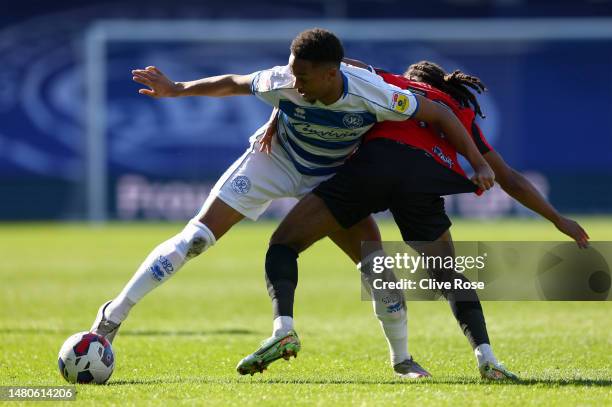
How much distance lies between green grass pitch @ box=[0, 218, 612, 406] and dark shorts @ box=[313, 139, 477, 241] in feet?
3.03

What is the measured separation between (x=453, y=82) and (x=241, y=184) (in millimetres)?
1444

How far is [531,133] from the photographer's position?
28.5m

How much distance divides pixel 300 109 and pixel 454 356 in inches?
92.1

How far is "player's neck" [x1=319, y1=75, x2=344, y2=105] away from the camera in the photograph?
19.7 feet

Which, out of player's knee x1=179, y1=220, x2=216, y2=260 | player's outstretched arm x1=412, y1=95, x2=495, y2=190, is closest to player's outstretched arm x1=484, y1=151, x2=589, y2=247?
player's outstretched arm x1=412, y1=95, x2=495, y2=190

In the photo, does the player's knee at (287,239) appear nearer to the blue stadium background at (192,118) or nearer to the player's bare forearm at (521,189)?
the player's bare forearm at (521,189)

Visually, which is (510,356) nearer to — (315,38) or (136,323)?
(315,38)

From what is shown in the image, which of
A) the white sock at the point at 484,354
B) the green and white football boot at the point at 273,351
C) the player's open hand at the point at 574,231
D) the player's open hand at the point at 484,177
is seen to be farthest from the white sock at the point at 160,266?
the player's open hand at the point at 574,231

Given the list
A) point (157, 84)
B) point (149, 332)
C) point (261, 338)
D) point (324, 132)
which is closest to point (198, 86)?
point (157, 84)

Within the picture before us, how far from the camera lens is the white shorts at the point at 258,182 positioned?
6340mm

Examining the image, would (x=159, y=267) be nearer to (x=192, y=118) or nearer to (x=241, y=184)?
(x=241, y=184)

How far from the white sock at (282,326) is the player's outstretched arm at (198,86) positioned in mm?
1346

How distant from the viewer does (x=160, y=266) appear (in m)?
6.16

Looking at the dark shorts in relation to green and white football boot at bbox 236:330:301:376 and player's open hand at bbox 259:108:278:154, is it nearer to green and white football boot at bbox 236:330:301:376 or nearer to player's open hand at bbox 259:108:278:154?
player's open hand at bbox 259:108:278:154
